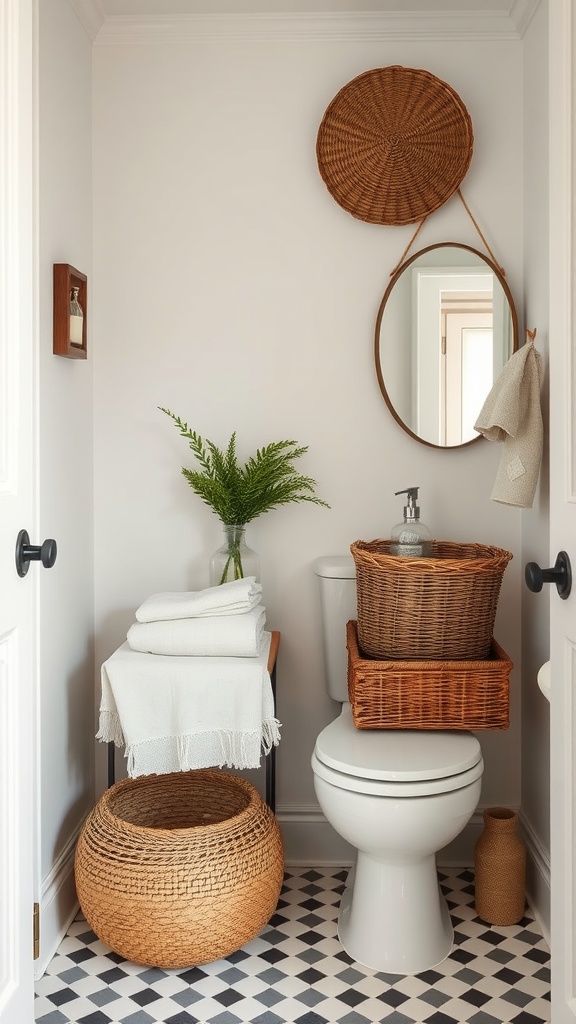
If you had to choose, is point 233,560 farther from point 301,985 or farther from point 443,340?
point 301,985

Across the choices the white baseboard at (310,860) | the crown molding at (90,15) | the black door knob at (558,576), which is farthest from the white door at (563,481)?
the crown molding at (90,15)

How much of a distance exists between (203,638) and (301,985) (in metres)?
0.81

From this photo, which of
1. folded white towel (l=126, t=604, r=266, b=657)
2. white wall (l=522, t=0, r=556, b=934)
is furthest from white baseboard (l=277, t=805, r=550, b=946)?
folded white towel (l=126, t=604, r=266, b=657)

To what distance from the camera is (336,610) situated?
2.45 meters

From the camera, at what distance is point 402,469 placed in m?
2.57

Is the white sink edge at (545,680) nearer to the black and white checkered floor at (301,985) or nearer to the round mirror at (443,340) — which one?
the black and white checkered floor at (301,985)

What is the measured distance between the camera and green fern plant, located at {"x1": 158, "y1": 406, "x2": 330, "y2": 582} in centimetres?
240

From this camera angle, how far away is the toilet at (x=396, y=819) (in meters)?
1.92

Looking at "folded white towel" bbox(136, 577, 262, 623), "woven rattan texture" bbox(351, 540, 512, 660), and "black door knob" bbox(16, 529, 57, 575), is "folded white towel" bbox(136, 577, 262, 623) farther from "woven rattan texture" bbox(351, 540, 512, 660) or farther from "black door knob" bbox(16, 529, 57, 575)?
"black door knob" bbox(16, 529, 57, 575)

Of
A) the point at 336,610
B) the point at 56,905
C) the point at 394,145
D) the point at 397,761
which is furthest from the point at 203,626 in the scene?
the point at 394,145

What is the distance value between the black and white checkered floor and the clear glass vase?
35.2 inches

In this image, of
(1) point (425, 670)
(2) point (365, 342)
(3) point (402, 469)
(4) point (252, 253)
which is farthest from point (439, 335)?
(1) point (425, 670)

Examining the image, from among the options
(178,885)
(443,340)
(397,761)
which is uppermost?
(443,340)

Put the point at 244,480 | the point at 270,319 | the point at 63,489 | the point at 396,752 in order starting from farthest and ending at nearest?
the point at 270,319
the point at 244,480
the point at 63,489
the point at 396,752
